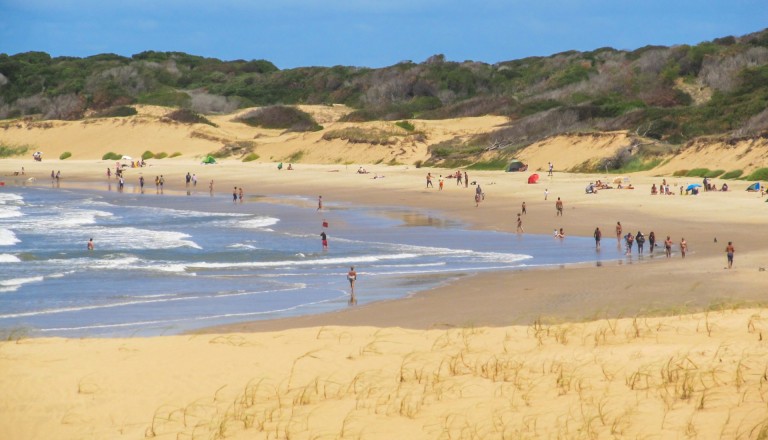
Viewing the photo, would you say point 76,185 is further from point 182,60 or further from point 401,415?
point 182,60

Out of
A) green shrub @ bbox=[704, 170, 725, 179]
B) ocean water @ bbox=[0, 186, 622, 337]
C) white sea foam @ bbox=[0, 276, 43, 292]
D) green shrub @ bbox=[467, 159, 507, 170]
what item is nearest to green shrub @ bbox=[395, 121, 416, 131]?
green shrub @ bbox=[467, 159, 507, 170]

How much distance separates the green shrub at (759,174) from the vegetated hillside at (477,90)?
14.6ft

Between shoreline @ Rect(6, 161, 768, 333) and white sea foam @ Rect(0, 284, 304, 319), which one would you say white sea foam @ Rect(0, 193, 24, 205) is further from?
white sea foam @ Rect(0, 284, 304, 319)

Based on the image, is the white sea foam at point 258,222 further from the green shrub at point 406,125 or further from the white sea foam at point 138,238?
the green shrub at point 406,125

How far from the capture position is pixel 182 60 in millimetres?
138750

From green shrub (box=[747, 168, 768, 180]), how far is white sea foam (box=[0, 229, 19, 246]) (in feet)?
95.2

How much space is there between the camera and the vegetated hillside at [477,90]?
5912cm

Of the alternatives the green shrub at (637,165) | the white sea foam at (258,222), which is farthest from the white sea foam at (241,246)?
the green shrub at (637,165)

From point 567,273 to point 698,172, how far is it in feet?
85.7

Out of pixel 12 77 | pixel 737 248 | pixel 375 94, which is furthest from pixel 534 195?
pixel 12 77

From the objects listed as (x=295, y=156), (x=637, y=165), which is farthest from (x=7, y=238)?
(x=295, y=156)

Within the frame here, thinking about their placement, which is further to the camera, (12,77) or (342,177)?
(12,77)

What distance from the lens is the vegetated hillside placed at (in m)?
59.1

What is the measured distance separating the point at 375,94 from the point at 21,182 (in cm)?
A: 3952
